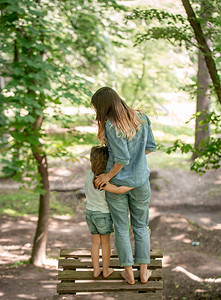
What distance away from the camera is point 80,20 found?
291 inches

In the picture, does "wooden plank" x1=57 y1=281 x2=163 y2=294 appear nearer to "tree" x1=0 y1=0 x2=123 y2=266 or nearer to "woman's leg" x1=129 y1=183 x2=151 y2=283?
"woman's leg" x1=129 y1=183 x2=151 y2=283

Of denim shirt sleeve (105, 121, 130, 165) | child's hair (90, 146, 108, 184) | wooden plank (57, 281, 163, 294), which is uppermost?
denim shirt sleeve (105, 121, 130, 165)

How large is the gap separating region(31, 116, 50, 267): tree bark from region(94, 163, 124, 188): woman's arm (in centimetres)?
393

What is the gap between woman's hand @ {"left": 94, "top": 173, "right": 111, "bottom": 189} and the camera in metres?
2.74

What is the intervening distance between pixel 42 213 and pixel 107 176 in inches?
184

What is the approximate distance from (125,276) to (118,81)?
1111cm

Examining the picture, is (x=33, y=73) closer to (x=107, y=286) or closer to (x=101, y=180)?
(x=101, y=180)

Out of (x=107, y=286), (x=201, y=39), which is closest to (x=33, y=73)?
(x=201, y=39)

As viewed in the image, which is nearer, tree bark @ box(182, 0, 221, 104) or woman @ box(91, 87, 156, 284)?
woman @ box(91, 87, 156, 284)

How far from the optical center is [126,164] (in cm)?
265

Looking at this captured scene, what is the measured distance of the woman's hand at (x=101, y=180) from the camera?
8.98ft

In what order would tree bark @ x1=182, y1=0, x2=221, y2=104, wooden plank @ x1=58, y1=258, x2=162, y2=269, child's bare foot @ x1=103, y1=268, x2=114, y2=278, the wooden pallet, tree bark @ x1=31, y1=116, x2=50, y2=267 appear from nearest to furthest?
the wooden pallet, child's bare foot @ x1=103, y1=268, x2=114, y2=278, wooden plank @ x1=58, y1=258, x2=162, y2=269, tree bark @ x1=182, y1=0, x2=221, y2=104, tree bark @ x1=31, y1=116, x2=50, y2=267

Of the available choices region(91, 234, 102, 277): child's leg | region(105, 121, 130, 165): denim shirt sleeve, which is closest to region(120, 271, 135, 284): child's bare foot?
region(91, 234, 102, 277): child's leg

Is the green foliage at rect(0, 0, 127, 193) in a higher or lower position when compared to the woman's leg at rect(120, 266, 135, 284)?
higher
